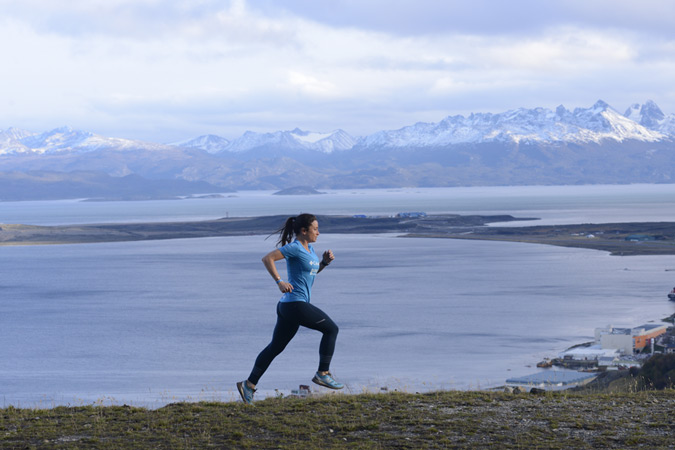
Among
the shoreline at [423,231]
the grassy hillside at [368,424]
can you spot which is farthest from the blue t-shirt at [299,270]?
the shoreline at [423,231]

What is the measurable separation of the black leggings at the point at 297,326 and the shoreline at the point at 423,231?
98.4 metres

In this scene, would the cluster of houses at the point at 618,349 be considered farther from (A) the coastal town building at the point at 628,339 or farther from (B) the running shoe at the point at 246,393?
(B) the running shoe at the point at 246,393

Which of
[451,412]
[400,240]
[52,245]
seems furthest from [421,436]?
[52,245]

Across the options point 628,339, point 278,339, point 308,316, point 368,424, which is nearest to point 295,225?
point 308,316

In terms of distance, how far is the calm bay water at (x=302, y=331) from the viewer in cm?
3606

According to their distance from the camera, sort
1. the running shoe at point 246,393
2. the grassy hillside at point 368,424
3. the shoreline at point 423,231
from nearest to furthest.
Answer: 1. the grassy hillside at point 368,424
2. the running shoe at point 246,393
3. the shoreline at point 423,231

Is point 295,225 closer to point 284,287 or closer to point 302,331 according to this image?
point 284,287

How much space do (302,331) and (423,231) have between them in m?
92.8

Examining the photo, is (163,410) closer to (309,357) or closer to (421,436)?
(421,436)

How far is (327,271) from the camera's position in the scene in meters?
89.1

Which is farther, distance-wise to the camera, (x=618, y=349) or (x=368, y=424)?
(x=618, y=349)

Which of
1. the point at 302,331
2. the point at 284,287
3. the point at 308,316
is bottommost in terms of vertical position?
the point at 302,331

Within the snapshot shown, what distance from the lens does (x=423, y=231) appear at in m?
142

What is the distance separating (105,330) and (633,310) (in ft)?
108
